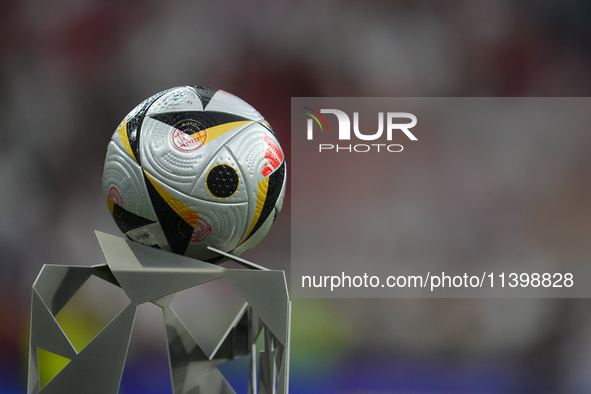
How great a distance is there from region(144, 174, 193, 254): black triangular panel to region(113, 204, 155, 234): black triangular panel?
62 millimetres

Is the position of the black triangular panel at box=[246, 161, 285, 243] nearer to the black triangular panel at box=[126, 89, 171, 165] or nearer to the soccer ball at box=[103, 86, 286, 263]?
the soccer ball at box=[103, 86, 286, 263]

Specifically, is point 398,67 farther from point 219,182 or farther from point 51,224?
point 51,224

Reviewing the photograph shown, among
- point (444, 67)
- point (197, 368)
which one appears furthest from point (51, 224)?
point (444, 67)

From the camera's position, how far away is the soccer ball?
181cm

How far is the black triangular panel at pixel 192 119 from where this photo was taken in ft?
6.03

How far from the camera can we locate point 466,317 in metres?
3.74

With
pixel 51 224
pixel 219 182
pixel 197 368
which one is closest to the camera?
pixel 219 182

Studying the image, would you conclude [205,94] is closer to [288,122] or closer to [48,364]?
[288,122]

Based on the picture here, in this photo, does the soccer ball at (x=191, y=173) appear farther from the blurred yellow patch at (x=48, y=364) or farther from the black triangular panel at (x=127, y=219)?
the blurred yellow patch at (x=48, y=364)

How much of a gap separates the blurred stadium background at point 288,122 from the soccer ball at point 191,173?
1.77 m

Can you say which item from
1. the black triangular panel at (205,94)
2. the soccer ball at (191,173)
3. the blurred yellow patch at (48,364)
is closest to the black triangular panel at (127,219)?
the soccer ball at (191,173)

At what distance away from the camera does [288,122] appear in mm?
3709

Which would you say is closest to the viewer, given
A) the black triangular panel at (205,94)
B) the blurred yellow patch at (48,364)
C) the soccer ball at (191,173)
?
the soccer ball at (191,173)

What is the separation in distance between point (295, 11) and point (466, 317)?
2.61 meters
